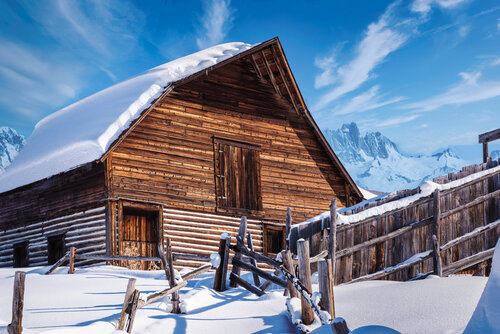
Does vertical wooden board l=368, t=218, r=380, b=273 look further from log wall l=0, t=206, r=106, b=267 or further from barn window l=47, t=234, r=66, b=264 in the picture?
barn window l=47, t=234, r=66, b=264

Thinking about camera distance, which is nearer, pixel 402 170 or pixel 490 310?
pixel 490 310

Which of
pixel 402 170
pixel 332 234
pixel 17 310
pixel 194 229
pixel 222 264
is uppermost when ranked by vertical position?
pixel 402 170

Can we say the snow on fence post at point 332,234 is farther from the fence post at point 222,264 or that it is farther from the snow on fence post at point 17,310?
the snow on fence post at point 17,310

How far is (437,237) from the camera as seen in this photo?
1002cm

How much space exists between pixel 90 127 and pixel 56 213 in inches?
136

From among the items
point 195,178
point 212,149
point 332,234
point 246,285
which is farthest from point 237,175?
point 332,234

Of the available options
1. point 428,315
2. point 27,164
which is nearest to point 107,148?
point 27,164

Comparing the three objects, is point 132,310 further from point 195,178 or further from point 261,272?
point 195,178

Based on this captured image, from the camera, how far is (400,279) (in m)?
9.92

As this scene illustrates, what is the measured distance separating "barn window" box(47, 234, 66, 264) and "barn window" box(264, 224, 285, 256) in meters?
7.94

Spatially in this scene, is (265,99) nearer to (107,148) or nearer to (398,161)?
(107,148)

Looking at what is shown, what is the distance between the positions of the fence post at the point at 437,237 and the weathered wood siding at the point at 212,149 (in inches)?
397

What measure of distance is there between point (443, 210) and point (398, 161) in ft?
546

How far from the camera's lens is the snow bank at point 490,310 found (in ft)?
9.91
